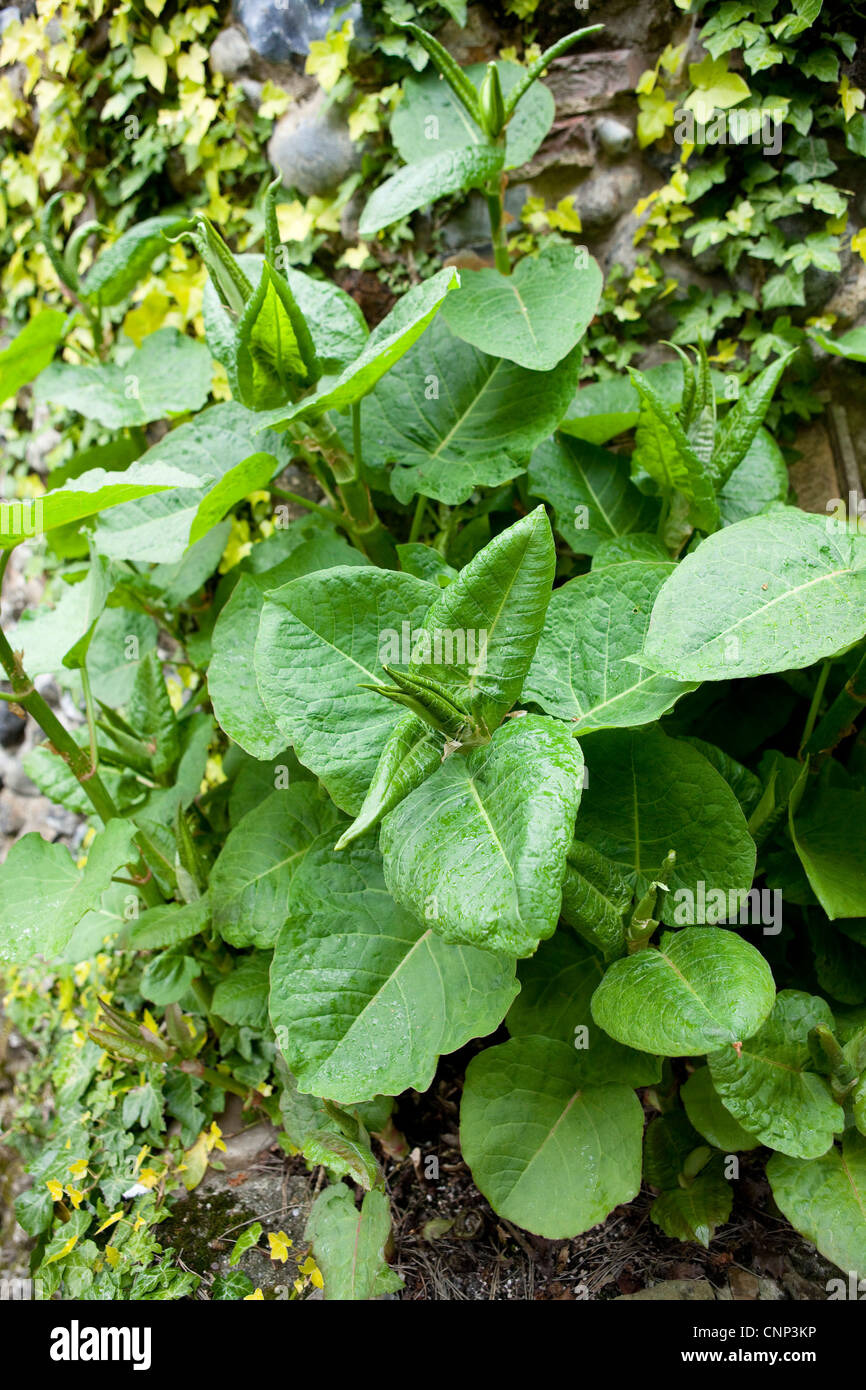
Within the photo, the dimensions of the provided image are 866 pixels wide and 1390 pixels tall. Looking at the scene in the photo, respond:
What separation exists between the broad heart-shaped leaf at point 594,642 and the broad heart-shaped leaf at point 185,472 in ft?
1.74

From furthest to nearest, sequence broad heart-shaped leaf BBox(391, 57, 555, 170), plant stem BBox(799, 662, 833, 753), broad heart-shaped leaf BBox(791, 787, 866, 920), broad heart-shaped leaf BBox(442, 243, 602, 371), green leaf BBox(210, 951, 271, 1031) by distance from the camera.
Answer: broad heart-shaped leaf BBox(391, 57, 555, 170)
green leaf BBox(210, 951, 271, 1031)
broad heart-shaped leaf BBox(442, 243, 602, 371)
plant stem BBox(799, 662, 833, 753)
broad heart-shaped leaf BBox(791, 787, 866, 920)

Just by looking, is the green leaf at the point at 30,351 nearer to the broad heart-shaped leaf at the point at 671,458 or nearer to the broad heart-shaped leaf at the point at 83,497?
the broad heart-shaped leaf at the point at 83,497

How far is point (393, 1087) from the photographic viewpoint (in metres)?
1.10

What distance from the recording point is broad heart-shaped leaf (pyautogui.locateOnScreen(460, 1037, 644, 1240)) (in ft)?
3.67

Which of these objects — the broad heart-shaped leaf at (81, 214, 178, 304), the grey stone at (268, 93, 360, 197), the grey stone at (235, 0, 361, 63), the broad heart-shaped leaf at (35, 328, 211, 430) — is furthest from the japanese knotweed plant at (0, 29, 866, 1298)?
the grey stone at (235, 0, 361, 63)

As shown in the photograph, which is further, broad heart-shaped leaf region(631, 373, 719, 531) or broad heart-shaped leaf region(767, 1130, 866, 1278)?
broad heart-shaped leaf region(631, 373, 719, 531)

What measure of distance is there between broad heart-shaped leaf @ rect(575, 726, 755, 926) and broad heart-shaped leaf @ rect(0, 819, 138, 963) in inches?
26.3

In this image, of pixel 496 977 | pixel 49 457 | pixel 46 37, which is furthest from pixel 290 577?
pixel 46 37

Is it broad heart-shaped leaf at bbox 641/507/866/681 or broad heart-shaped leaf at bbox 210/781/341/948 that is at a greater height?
broad heart-shaped leaf at bbox 641/507/866/681

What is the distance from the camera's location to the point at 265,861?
1.45 metres

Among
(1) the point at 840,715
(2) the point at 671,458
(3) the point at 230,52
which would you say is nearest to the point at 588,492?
(2) the point at 671,458

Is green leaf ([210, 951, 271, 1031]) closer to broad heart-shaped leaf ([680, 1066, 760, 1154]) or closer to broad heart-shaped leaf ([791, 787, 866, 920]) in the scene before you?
broad heart-shaped leaf ([680, 1066, 760, 1154])

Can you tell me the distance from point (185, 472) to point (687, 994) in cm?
104

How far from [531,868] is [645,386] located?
786 mm
